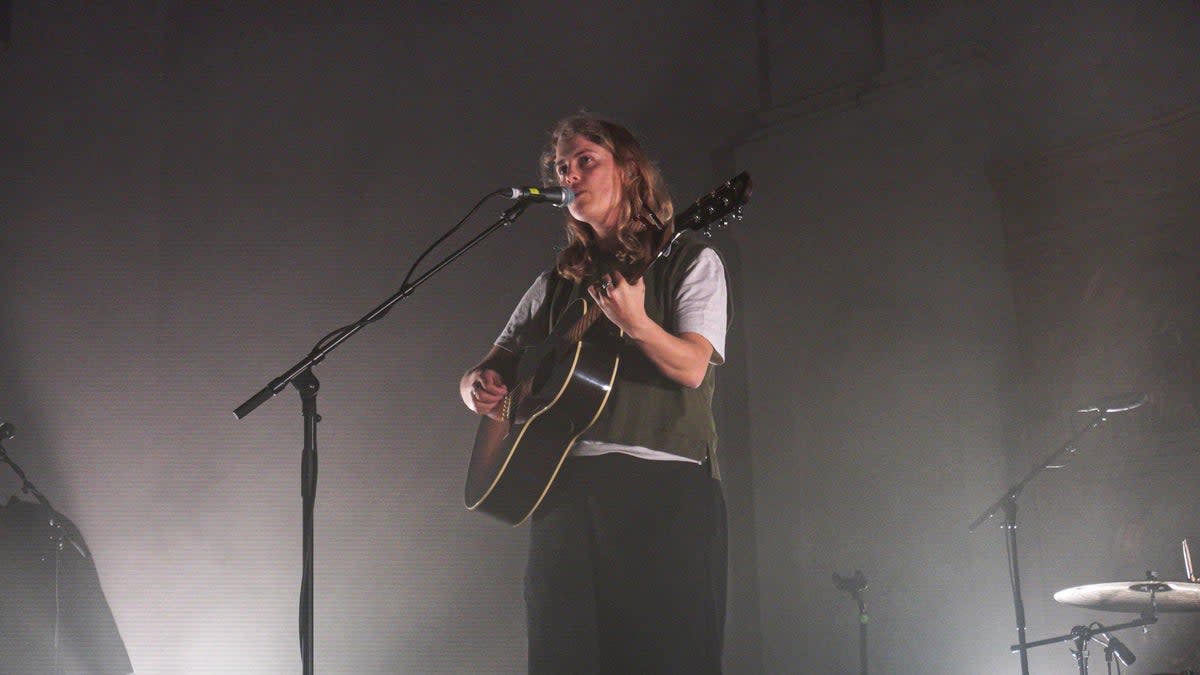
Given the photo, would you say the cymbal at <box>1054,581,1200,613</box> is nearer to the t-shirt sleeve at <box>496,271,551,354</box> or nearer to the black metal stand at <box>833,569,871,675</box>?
the black metal stand at <box>833,569,871,675</box>

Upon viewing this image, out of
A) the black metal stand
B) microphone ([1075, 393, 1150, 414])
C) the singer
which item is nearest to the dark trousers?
the singer

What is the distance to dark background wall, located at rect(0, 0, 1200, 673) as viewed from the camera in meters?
3.75

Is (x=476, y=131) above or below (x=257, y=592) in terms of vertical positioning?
above

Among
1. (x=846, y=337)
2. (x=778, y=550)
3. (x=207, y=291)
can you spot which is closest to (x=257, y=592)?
(x=207, y=291)

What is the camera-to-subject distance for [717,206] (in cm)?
195

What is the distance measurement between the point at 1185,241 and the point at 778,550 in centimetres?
214

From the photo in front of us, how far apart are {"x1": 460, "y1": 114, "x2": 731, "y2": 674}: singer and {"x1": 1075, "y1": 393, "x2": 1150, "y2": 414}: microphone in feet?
8.22

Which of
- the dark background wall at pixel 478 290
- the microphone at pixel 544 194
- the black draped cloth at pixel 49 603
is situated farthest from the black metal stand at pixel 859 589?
the microphone at pixel 544 194

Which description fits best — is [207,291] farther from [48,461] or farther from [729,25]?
[729,25]

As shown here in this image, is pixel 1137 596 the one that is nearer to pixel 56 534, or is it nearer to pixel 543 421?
pixel 543 421

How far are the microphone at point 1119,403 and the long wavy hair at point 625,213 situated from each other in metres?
2.46

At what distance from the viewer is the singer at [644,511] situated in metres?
1.62

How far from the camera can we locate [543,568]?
1.67 metres

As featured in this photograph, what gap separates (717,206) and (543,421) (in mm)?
521
